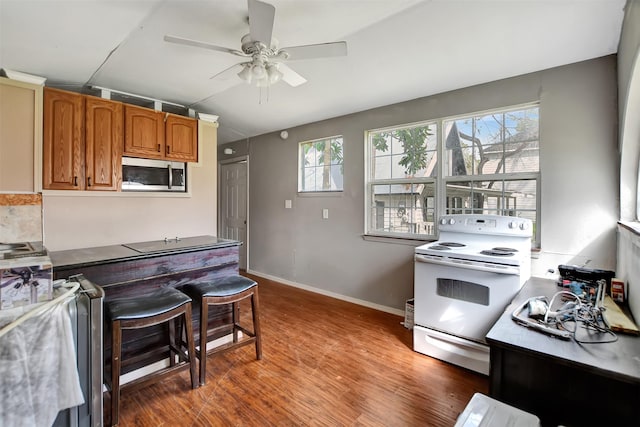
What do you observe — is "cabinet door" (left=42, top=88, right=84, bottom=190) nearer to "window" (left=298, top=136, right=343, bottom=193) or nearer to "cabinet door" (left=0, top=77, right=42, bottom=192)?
"cabinet door" (left=0, top=77, right=42, bottom=192)

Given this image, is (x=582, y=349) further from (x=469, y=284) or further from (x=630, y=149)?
(x=630, y=149)

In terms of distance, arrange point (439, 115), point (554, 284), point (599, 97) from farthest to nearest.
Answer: point (439, 115), point (599, 97), point (554, 284)

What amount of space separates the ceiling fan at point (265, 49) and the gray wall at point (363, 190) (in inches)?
63.3

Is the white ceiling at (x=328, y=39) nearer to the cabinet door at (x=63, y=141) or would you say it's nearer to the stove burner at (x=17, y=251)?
the cabinet door at (x=63, y=141)

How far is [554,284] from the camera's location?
6.62 ft

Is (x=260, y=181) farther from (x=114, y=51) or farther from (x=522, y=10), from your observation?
(x=522, y=10)

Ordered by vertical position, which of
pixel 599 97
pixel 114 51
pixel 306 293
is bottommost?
pixel 306 293

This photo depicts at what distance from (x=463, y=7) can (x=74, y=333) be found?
8.54 ft

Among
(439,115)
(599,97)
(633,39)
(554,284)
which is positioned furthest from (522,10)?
(554,284)

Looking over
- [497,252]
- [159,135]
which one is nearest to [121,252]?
[159,135]

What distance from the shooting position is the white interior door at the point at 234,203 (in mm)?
5102

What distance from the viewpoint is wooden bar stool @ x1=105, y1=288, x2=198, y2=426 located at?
1.62m

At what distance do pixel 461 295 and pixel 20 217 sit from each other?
3518 millimetres

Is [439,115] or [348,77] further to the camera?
[439,115]
